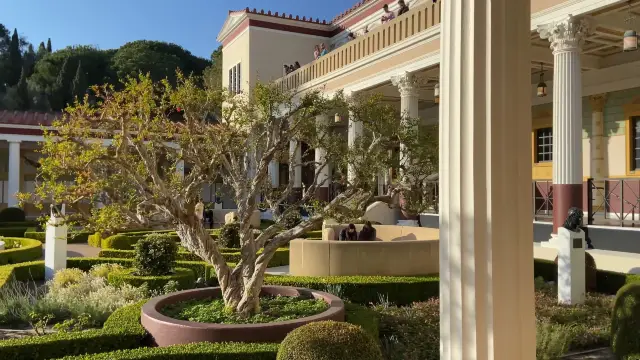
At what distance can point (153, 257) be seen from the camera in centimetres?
995

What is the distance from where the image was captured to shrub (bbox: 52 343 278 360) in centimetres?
493

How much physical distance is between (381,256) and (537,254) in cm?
359

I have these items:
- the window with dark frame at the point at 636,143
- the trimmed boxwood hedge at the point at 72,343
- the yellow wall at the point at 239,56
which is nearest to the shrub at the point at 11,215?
the yellow wall at the point at 239,56

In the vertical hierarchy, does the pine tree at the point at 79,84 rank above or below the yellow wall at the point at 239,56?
above

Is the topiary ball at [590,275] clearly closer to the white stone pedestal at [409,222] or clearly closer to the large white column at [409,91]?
the white stone pedestal at [409,222]

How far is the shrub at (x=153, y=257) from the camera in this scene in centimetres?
A: 997

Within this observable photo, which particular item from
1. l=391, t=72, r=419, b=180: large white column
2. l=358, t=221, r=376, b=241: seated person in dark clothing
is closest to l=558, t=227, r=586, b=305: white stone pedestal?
l=358, t=221, r=376, b=241: seated person in dark clothing

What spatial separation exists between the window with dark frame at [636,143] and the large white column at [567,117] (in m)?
5.07

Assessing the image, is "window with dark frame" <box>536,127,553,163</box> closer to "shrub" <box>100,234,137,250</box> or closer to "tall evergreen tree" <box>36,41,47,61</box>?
"shrub" <box>100,234,137,250</box>

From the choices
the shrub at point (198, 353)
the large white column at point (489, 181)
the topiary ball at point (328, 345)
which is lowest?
the shrub at point (198, 353)

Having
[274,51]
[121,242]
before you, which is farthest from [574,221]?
[274,51]

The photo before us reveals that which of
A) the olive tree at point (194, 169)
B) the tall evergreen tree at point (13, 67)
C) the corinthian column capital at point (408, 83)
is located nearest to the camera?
the olive tree at point (194, 169)

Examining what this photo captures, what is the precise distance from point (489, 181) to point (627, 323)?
4.37 metres

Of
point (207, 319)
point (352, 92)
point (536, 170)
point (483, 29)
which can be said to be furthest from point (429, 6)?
point (483, 29)
